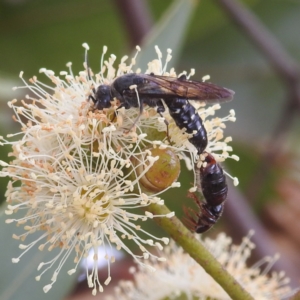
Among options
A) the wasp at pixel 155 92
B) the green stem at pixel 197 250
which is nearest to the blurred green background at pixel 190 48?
the wasp at pixel 155 92

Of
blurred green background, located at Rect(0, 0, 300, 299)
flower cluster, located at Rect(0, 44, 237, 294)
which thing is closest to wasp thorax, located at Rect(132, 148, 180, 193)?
flower cluster, located at Rect(0, 44, 237, 294)

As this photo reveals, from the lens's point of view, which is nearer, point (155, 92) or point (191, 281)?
point (155, 92)

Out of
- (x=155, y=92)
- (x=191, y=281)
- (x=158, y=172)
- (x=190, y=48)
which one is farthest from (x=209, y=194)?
(x=190, y=48)

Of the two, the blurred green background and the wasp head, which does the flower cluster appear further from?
the blurred green background

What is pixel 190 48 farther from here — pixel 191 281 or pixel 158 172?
pixel 158 172

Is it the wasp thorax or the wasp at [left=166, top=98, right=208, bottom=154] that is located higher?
the wasp at [left=166, top=98, right=208, bottom=154]

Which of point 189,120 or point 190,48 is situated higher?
point 190,48

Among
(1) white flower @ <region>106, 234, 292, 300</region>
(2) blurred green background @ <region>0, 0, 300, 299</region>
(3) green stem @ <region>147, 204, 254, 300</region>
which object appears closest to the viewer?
(3) green stem @ <region>147, 204, 254, 300</region>
